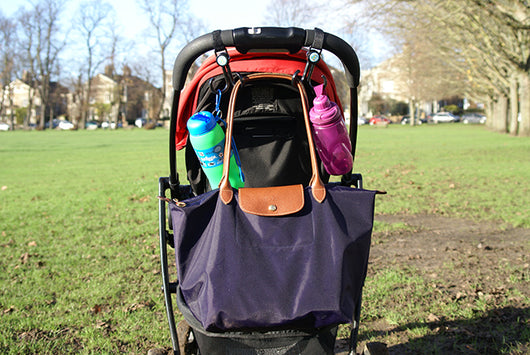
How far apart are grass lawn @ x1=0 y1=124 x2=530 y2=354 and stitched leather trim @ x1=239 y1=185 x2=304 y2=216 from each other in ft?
6.29

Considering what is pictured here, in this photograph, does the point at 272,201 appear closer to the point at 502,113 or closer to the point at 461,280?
the point at 461,280

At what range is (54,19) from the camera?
231 feet

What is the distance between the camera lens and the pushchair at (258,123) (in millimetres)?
2234

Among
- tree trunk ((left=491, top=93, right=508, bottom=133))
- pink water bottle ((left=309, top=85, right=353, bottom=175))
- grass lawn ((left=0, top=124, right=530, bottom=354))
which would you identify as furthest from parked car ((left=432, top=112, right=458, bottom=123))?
pink water bottle ((left=309, top=85, right=353, bottom=175))

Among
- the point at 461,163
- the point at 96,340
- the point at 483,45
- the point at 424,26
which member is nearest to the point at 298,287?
the point at 96,340

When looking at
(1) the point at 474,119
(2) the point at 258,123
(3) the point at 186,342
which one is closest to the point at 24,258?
(3) the point at 186,342

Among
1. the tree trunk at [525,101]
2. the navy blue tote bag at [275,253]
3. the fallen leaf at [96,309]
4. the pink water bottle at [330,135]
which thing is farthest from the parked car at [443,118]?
the navy blue tote bag at [275,253]

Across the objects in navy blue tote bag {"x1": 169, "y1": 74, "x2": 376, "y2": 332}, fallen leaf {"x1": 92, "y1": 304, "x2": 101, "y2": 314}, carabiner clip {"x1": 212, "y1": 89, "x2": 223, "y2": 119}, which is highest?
carabiner clip {"x1": 212, "y1": 89, "x2": 223, "y2": 119}

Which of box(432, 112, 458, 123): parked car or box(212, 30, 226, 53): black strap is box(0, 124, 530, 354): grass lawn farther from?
box(432, 112, 458, 123): parked car

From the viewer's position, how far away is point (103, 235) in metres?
Answer: 6.84

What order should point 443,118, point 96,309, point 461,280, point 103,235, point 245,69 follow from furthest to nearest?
point 443,118 → point 103,235 → point 461,280 → point 96,309 → point 245,69

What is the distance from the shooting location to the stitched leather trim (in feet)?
6.91

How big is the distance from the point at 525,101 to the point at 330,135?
94.2 ft

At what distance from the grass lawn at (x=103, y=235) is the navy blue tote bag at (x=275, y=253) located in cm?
176
